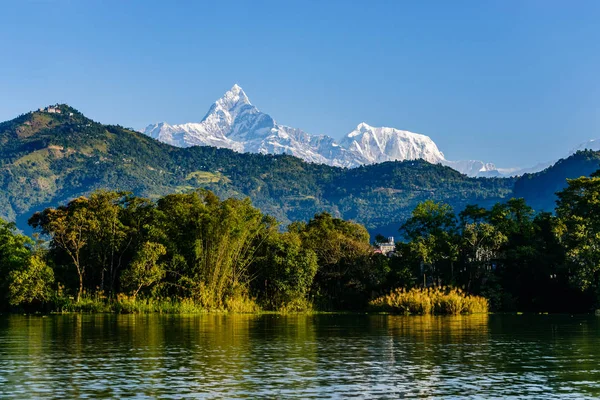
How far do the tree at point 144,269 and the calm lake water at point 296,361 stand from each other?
12778 mm

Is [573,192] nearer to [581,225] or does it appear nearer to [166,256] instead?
[581,225]

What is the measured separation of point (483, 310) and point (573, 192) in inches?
515

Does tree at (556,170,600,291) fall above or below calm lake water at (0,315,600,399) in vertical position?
above

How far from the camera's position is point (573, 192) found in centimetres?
6378

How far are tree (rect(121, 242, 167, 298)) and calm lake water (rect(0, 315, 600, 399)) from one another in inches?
503

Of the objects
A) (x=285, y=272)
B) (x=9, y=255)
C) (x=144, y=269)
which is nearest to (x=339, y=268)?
(x=285, y=272)

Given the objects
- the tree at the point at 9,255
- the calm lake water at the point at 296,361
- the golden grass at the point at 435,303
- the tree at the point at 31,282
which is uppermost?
the tree at the point at 9,255

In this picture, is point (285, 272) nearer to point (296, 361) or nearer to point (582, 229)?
point (582, 229)

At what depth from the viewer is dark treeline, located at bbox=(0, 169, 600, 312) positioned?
55.7m

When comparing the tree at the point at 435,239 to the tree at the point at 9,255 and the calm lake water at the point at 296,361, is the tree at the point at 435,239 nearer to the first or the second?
the calm lake water at the point at 296,361

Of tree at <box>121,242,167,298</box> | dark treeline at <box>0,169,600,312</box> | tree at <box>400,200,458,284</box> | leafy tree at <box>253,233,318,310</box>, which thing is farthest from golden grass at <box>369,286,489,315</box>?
tree at <box>121,242,167,298</box>

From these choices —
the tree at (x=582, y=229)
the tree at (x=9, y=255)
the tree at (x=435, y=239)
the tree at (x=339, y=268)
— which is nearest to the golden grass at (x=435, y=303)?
the tree at (x=435, y=239)

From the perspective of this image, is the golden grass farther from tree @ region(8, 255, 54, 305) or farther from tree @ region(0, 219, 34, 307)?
tree @ region(0, 219, 34, 307)

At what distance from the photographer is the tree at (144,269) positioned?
177 ft
